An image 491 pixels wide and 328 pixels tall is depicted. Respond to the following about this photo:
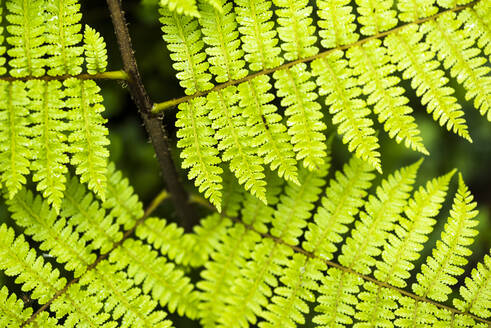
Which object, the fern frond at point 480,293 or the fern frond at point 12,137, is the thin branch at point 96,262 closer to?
the fern frond at point 12,137

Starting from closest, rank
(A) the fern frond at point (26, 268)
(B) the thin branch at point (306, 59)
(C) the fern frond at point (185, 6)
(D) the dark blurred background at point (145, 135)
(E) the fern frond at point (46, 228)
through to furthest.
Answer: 1. (C) the fern frond at point (185, 6)
2. (B) the thin branch at point (306, 59)
3. (A) the fern frond at point (26, 268)
4. (E) the fern frond at point (46, 228)
5. (D) the dark blurred background at point (145, 135)

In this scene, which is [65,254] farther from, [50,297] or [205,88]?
[205,88]

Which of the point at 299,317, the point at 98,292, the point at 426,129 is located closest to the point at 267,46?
the point at 299,317

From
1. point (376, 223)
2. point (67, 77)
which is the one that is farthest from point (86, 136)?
point (376, 223)

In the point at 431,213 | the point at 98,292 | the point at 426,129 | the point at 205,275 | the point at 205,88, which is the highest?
the point at 426,129

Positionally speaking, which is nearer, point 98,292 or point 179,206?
point 98,292

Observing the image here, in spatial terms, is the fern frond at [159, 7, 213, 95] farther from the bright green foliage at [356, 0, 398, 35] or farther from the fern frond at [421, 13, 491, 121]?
the fern frond at [421, 13, 491, 121]

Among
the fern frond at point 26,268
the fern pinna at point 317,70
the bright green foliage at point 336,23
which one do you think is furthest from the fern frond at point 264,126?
the fern frond at point 26,268
